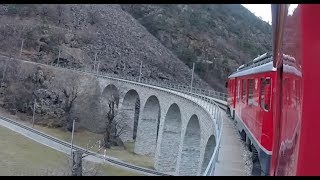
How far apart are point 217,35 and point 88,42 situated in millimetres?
11305

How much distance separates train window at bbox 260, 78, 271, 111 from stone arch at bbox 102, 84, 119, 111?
1584 cm

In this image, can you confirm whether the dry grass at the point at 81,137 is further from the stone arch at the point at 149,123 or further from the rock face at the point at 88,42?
the stone arch at the point at 149,123

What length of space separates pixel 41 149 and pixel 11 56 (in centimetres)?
709

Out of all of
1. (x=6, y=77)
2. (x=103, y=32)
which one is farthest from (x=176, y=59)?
(x=6, y=77)

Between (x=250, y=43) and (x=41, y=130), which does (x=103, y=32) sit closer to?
(x=41, y=130)

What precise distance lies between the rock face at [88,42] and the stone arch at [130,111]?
2540 mm

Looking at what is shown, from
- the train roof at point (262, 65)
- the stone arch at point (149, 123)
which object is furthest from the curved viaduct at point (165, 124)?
the train roof at point (262, 65)

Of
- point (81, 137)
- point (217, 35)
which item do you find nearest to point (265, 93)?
point (81, 137)

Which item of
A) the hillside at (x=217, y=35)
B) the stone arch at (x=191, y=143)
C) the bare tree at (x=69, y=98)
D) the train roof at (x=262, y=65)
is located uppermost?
the hillside at (x=217, y=35)

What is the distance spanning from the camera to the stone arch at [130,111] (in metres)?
20.7

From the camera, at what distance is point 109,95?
20.5 meters

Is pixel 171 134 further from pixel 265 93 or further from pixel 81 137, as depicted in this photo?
pixel 265 93

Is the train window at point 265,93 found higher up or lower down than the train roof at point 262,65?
lower down
